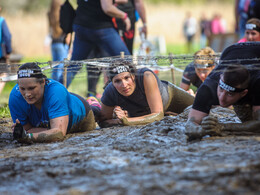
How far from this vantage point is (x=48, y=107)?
4.20 meters

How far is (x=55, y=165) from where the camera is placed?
3.08 meters

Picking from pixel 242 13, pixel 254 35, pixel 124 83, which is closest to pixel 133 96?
pixel 124 83

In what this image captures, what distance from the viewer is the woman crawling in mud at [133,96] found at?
4746mm

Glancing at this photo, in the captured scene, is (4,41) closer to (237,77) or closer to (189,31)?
(237,77)

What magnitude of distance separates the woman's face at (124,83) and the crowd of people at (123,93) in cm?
1

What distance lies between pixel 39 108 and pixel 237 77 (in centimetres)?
218

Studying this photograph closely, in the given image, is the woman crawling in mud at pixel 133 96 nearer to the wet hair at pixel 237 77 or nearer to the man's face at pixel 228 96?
the man's face at pixel 228 96

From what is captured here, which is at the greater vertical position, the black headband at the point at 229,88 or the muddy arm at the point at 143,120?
the black headband at the point at 229,88

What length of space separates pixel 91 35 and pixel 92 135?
6.82 ft

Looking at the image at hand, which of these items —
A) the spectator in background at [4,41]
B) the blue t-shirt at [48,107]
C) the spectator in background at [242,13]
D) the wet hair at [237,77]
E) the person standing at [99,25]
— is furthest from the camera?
the spectator in background at [242,13]

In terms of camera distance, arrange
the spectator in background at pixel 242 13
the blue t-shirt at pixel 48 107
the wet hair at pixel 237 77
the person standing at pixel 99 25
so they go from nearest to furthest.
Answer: the wet hair at pixel 237 77 → the blue t-shirt at pixel 48 107 → the person standing at pixel 99 25 → the spectator in background at pixel 242 13

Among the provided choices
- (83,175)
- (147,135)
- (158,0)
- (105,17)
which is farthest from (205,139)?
(158,0)

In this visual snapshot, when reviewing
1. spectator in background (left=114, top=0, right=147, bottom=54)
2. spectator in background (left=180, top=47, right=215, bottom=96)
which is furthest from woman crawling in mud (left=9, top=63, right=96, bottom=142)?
spectator in background (left=114, top=0, right=147, bottom=54)

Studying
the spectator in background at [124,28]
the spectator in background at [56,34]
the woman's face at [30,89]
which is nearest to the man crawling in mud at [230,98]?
the woman's face at [30,89]
